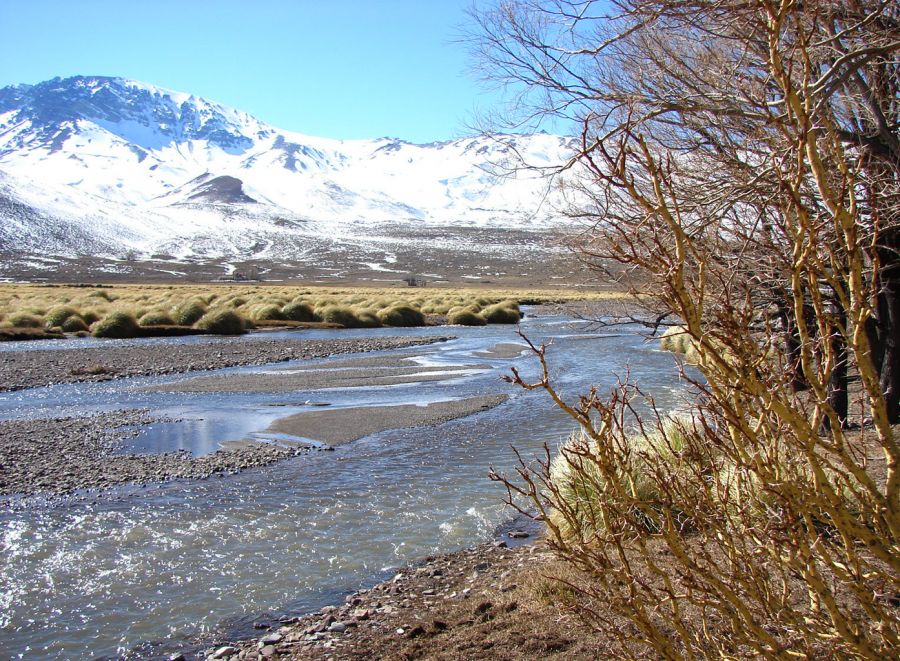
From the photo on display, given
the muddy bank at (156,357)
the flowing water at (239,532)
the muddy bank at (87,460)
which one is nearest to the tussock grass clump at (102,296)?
the muddy bank at (156,357)

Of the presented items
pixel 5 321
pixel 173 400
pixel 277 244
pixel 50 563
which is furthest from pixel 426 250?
pixel 50 563

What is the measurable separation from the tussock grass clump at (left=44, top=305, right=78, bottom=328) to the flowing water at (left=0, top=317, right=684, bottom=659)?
2164 centimetres

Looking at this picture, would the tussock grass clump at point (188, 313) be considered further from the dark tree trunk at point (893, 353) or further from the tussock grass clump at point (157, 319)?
the dark tree trunk at point (893, 353)

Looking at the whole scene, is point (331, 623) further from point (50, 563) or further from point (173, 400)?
point (173, 400)

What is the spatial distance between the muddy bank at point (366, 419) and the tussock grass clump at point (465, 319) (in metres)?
23.0

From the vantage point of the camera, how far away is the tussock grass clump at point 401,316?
125 feet

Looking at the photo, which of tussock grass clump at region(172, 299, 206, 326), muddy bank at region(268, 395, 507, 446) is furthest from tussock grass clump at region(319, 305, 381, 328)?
muddy bank at region(268, 395, 507, 446)

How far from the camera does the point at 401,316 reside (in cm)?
3859

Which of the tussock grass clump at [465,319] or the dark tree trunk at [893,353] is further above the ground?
the dark tree trunk at [893,353]

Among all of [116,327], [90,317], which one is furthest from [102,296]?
[116,327]

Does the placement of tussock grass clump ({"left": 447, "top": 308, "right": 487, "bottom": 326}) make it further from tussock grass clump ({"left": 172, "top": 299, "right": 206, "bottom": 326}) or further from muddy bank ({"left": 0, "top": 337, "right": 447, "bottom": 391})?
tussock grass clump ({"left": 172, "top": 299, "right": 206, "bottom": 326})

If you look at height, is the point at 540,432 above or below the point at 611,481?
below

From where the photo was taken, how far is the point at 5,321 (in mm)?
31594

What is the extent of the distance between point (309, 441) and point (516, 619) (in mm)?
7673
